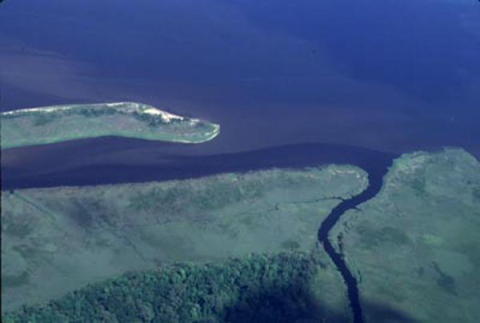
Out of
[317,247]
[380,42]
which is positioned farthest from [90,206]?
[380,42]

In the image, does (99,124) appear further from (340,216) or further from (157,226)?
(340,216)

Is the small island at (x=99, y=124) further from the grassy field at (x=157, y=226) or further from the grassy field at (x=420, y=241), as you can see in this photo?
the grassy field at (x=420, y=241)

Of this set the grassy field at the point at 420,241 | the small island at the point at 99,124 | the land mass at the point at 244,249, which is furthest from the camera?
the small island at the point at 99,124

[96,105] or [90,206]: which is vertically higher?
[96,105]

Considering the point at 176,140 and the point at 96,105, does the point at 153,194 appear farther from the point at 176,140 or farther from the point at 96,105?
the point at 96,105

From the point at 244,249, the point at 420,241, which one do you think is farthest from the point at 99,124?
the point at 420,241

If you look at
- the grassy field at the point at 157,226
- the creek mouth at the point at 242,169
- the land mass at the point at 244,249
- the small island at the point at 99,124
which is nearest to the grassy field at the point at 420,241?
the land mass at the point at 244,249

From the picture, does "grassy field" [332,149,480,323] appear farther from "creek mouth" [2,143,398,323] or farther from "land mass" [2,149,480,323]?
"creek mouth" [2,143,398,323]
